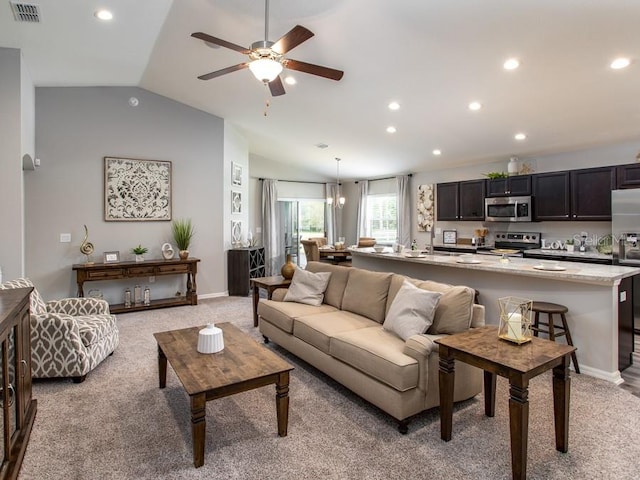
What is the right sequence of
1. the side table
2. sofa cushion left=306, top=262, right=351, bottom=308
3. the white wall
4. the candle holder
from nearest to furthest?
the candle holder → sofa cushion left=306, top=262, right=351, bottom=308 → the white wall → the side table

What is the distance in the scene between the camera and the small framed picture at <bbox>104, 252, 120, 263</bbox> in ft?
19.1

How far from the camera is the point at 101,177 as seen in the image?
5.88 meters

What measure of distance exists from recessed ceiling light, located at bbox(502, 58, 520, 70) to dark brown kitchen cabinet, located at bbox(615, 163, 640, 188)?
2391mm

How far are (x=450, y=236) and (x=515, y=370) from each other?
5742mm

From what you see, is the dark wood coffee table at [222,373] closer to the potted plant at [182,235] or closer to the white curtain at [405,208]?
the potted plant at [182,235]

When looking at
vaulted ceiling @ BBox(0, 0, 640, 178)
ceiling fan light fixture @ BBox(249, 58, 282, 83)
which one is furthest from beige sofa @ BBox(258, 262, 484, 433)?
vaulted ceiling @ BBox(0, 0, 640, 178)

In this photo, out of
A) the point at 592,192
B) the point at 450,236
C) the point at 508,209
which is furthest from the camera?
the point at 450,236

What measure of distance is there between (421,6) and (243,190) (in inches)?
201

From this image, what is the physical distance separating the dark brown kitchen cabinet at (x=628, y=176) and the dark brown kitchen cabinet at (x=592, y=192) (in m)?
0.05

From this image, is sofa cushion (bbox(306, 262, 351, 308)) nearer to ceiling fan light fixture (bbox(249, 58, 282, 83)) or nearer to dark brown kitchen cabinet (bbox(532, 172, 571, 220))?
ceiling fan light fixture (bbox(249, 58, 282, 83))

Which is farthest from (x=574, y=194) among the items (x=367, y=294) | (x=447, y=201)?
(x=367, y=294)

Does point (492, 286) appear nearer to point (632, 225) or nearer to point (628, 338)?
point (628, 338)

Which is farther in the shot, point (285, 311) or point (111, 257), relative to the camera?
point (111, 257)

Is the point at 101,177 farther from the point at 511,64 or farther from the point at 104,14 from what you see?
the point at 511,64
